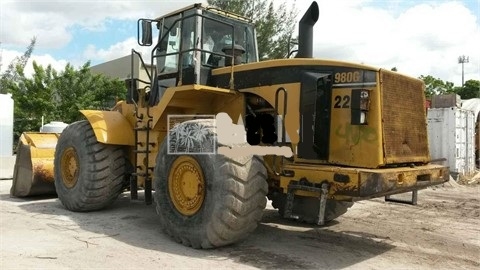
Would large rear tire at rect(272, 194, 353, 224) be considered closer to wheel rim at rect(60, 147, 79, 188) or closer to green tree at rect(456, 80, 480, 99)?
wheel rim at rect(60, 147, 79, 188)

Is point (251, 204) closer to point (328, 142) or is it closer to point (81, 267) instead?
point (328, 142)

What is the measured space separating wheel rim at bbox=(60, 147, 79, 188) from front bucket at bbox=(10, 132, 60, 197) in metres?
1.29

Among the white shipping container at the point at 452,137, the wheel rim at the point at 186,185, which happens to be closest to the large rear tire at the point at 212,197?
the wheel rim at the point at 186,185

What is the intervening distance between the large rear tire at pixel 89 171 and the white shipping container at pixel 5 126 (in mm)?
12178

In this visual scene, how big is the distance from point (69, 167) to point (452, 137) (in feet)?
38.9

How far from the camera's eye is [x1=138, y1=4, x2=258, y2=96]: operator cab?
6594 mm

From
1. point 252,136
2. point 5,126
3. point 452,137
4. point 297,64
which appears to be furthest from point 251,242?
point 5,126

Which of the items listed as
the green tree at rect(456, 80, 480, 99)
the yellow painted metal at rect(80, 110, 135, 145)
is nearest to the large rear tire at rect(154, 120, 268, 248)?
the yellow painted metal at rect(80, 110, 135, 145)

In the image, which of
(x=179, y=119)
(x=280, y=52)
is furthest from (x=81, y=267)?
(x=280, y=52)

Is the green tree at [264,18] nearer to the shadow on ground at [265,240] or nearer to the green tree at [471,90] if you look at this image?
the shadow on ground at [265,240]

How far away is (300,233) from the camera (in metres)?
6.55

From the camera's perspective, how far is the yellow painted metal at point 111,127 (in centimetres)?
723

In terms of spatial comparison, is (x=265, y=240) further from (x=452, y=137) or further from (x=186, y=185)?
(x=452, y=137)

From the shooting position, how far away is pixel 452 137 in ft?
49.5
